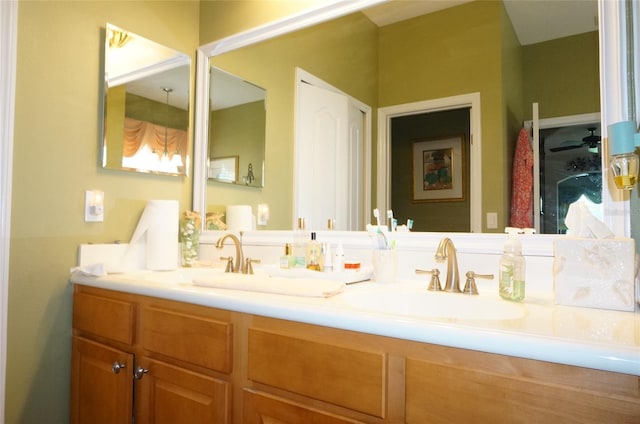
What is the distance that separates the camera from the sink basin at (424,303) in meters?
1.05

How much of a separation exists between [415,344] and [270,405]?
42 centimetres

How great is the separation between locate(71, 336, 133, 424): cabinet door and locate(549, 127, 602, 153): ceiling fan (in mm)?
1516

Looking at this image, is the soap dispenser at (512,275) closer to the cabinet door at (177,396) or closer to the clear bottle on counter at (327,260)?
the clear bottle on counter at (327,260)

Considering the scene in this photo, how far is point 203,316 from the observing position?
1122 mm

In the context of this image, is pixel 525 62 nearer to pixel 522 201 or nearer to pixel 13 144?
pixel 522 201

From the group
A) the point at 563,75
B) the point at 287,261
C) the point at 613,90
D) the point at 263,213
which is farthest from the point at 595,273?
the point at 263,213

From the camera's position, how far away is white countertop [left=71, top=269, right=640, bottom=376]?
63cm

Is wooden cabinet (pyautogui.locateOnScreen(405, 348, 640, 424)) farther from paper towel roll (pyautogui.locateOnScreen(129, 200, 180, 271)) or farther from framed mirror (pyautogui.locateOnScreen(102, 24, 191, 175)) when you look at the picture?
framed mirror (pyautogui.locateOnScreen(102, 24, 191, 175))

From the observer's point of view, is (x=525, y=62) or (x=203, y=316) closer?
(x=203, y=316)

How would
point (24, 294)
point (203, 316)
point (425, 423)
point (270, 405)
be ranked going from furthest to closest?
point (24, 294) < point (203, 316) < point (270, 405) < point (425, 423)

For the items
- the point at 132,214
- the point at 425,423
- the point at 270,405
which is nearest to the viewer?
the point at 425,423

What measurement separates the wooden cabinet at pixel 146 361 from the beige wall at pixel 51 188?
0.30 feet

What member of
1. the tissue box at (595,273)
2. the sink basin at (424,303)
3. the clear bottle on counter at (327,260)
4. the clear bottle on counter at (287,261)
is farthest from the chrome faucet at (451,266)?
the clear bottle on counter at (287,261)

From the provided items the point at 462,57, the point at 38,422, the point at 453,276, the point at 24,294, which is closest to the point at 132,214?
the point at 24,294
